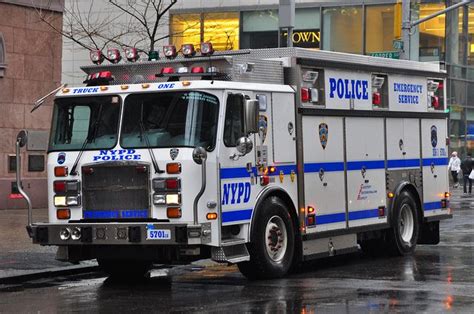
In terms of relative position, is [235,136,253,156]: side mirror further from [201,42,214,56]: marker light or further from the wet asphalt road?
the wet asphalt road

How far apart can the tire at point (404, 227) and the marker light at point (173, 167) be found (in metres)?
5.06

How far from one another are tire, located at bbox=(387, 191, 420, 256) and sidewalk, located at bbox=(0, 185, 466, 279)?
4.88 m

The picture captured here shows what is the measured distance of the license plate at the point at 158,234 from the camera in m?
12.2

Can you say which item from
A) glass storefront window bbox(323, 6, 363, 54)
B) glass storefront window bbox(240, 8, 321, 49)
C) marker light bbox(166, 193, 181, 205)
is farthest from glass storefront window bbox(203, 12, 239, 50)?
marker light bbox(166, 193, 181, 205)

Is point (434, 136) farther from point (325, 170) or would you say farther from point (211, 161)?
point (211, 161)

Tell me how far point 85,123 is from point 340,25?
33797mm

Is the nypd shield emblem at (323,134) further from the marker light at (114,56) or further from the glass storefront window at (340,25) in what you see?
the glass storefront window at (340,25)

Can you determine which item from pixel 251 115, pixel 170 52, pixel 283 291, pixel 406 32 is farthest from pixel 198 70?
pixel 406 32

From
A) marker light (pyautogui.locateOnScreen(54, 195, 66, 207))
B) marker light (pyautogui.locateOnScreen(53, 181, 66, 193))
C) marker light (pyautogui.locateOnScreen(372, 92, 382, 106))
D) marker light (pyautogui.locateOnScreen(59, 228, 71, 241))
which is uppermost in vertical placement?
marker light (pyautogui.locateOnScreen(372, 92, 382, 106))

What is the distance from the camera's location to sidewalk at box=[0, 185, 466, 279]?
14.5 metres

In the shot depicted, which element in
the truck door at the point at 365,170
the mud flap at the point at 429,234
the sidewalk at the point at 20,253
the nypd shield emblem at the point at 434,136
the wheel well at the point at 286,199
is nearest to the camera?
the wheel well at the point at 286,199

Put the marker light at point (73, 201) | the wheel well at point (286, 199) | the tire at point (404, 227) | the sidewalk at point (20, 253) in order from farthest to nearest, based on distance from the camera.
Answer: the tire at point (404, 227), the sidewalk at point (20, 253), the wheel well at point (286, 199), the marker light at point (73, 201)

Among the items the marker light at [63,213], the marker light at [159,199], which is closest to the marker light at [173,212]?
the marker light at [159,199]

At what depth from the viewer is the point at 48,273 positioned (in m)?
14.2
